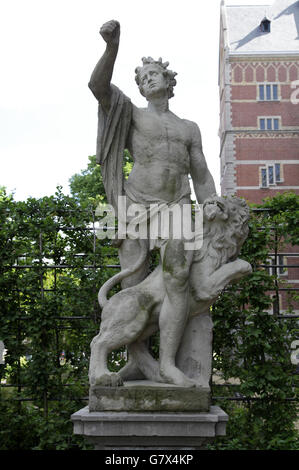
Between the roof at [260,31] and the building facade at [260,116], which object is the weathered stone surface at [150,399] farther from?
the roof at [260,31]

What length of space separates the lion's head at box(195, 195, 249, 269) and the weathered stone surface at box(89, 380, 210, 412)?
38.9 inches

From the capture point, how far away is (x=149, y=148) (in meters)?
4.25

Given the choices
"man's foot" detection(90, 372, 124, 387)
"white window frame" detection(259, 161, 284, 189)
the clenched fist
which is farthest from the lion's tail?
"white window frame" detection(259, 161, 284, 189)

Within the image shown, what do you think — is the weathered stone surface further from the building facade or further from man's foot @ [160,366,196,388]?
the building facade

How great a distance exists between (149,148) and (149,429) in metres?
2.21

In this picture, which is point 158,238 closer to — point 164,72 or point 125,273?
point 125,273

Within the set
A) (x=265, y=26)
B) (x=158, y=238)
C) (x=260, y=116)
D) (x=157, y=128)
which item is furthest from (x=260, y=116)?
(x=158, y=238)

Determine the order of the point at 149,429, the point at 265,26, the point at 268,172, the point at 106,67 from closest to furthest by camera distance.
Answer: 1. the point at 149,429
2. the point at 106,67
3. the point at 268,172
4. the point at 265,26

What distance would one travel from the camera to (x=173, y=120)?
4.44 metres

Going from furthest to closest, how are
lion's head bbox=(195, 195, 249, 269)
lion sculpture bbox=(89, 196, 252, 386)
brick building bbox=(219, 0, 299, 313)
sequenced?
brick building bbox=(219, 0, 299, 313)
lion's head bbox=(195, 195, 249, 269)
lion sculpture bbox=(89, 196, 252, 386)

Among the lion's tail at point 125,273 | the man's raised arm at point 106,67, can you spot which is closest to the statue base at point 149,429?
the lion's tail at point 125,273

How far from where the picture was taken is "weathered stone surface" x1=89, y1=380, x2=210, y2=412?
359 cm

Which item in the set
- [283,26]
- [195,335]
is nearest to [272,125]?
[283,26]

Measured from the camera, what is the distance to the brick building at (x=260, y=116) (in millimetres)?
30203
